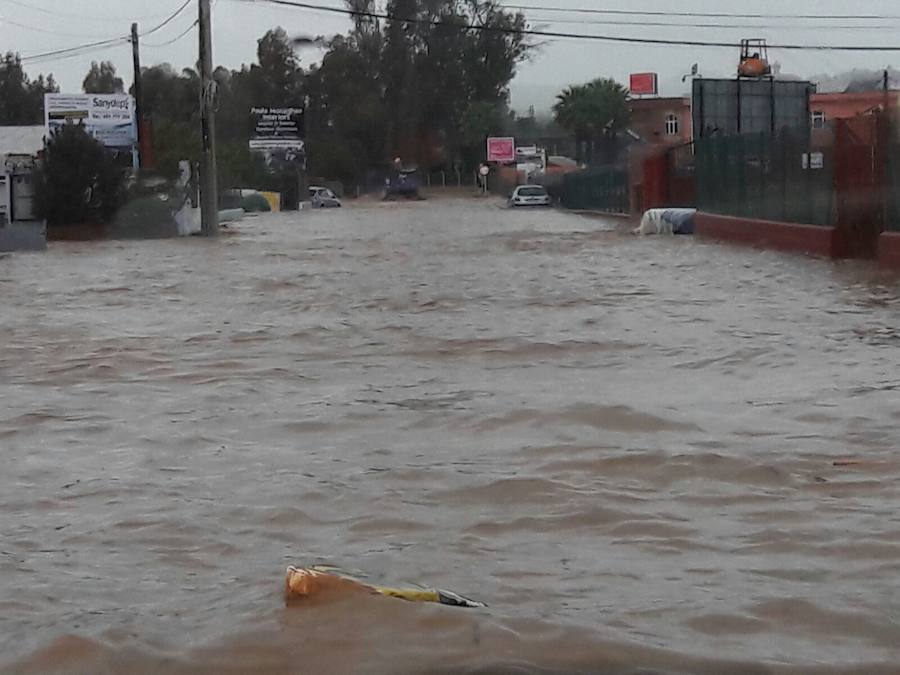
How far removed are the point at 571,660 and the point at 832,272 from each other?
50.4ft

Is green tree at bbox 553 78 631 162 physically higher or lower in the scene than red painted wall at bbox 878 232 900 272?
higher

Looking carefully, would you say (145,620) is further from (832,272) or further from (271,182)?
(271,182)

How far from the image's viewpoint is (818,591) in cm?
518

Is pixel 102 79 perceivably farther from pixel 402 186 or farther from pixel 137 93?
pixel 137 93

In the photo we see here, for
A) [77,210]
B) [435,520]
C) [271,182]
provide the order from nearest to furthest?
[435,520]
[77,210]
[271,182]

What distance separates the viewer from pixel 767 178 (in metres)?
26.4

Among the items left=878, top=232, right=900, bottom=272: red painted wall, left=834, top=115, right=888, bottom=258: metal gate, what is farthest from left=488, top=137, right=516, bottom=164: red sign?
left=878, top=232, right=900, bottom=272: red painted wall

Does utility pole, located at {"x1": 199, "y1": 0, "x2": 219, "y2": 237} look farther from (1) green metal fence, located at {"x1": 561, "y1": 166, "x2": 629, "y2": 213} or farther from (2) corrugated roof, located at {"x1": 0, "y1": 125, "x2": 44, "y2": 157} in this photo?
(1) green metal fence, located at {"x1": 561, "y1": 166, "x2": 629, "y2": 213}

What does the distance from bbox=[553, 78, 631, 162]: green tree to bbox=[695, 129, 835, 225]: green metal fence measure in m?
68.4

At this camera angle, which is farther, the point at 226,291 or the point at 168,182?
the point at 168,182

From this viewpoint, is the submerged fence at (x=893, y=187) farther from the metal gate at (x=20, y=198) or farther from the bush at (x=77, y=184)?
the metal gate at (x=20, y=198)

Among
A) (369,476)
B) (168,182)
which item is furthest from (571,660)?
(168,182)

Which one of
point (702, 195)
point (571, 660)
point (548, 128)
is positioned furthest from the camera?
point (548, 128)

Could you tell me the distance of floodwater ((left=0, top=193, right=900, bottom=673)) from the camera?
4.76 meters
